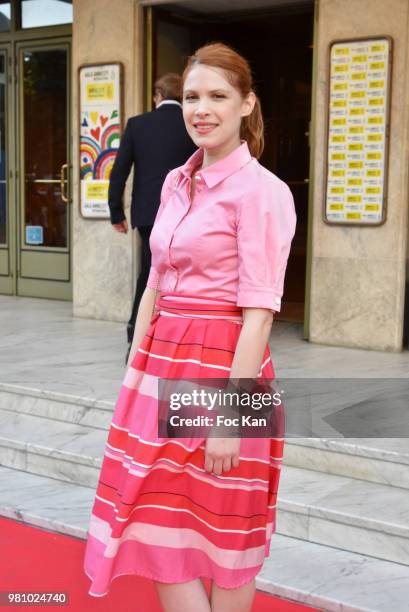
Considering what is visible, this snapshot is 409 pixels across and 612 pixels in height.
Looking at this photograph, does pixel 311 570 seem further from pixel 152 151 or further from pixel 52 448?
pixel 152 151

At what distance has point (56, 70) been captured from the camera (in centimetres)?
840

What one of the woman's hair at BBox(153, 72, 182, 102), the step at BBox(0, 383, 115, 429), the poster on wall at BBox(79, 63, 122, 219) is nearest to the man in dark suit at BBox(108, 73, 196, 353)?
the woman's hair at BBox(153, 72, 182, 102)

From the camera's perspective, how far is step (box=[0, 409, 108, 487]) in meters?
4.30

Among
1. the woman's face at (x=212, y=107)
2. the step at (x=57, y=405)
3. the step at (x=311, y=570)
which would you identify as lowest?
the step at (x=311, y=570)

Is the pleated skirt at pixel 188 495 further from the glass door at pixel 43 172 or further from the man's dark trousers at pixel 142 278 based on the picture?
the glass door at pixel 43 172

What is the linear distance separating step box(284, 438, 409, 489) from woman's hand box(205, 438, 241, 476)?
185cm

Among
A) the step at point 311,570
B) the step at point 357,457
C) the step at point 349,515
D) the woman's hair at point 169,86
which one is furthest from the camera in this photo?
the woman's hair at point 169,86

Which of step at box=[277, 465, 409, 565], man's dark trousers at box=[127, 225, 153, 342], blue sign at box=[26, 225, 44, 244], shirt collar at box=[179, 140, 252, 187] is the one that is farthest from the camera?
blue sign at box=[26, 225, 44, 244]

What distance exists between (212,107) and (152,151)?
3.40 metres

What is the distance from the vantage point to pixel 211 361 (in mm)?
2086

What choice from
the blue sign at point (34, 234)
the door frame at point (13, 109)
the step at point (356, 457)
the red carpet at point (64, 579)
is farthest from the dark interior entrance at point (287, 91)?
the red carpet at point (64, 579)

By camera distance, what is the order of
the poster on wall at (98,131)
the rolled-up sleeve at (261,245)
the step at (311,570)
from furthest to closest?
the poster on wall at (98,131) < the step at (311,570) < the rolled-up sleeve at (261,245)

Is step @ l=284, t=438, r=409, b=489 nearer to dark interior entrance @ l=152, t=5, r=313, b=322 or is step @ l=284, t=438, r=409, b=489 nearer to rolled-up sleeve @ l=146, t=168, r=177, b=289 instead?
rolled-up sleeve @ l=146, t=168, r=177, b=289

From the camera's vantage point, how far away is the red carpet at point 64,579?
10.1 ft
